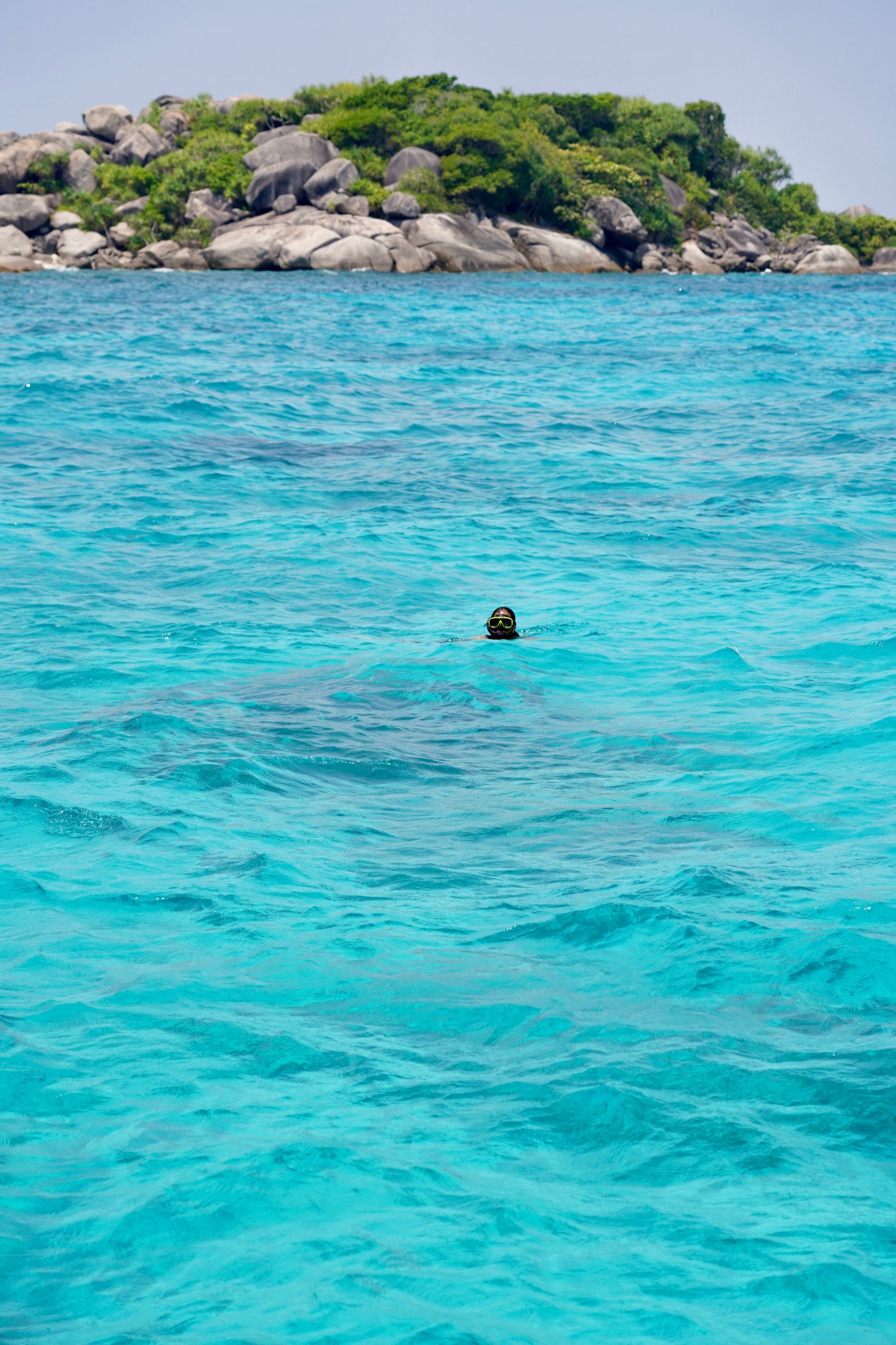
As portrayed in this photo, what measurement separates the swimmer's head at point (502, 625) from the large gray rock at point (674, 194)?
2453 inches

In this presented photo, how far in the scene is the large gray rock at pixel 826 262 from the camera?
65.9m

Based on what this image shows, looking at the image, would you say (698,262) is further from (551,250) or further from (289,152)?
(289,152)

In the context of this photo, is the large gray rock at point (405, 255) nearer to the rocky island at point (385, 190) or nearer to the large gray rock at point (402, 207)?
the rocky island at point (385, 190)

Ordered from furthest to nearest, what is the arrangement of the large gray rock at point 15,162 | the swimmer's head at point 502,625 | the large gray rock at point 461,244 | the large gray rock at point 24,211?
1. the large gray rock at point 15,162
2. the large gray rock at point 24,211
3. the large gray rock at point 461,244
4. the swimmer's head at point 502,625

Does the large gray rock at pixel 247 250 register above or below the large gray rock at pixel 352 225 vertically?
below

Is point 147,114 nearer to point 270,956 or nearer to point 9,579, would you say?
point 9,579

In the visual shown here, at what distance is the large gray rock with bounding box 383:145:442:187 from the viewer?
5719cm

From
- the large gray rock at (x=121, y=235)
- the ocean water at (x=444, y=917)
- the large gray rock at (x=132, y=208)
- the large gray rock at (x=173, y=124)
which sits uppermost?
the large gray rock at (x=173, y=124)

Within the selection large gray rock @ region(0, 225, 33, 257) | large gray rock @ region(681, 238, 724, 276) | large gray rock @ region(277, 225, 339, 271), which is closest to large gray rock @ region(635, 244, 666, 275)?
large gray rock @ region(681, 238, 724, 276)

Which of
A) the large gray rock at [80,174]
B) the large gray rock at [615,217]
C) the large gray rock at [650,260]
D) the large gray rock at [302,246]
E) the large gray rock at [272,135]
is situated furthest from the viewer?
the large gray rock at [650,260]

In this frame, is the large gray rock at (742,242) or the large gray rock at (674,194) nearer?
the large gray rock at (674,194)

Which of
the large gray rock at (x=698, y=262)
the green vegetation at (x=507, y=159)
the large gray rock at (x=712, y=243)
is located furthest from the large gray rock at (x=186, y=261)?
the large gray rock at (x=712, y=243)

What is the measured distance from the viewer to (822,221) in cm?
7406

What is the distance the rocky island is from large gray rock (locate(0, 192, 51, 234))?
0.07 metres
